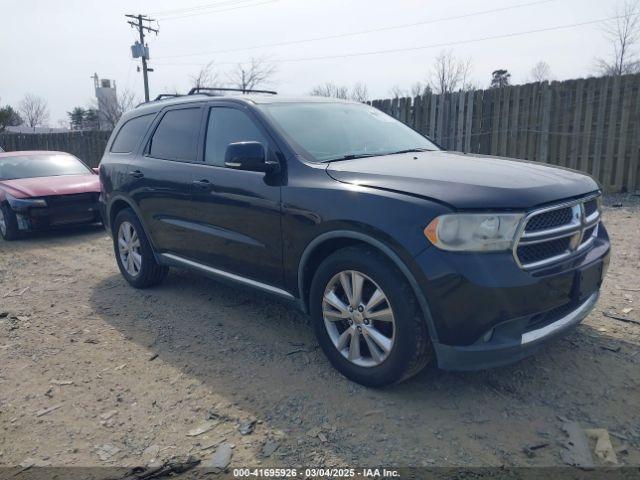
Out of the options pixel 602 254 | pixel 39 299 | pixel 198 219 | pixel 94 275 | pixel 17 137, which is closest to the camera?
pixel 602 254

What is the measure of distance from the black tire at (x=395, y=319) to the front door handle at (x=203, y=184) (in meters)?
1.37

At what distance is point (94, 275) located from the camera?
6.12 metres

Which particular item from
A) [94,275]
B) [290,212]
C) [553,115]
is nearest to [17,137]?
[94,275]

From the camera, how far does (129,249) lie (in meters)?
5.42

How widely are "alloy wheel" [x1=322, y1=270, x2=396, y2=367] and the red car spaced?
658cm

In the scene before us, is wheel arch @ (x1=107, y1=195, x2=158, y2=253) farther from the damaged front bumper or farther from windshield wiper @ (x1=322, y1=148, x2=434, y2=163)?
the damaged front bumper

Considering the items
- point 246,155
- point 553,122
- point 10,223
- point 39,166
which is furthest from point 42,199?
point 553,122

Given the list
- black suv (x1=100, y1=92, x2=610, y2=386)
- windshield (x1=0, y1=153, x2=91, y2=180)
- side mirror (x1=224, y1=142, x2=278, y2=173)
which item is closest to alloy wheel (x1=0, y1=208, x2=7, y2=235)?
windshield (x1=0, y1=153, x2=91, y2=180)

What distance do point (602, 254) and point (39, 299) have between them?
199 inches

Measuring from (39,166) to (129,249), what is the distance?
528 cm

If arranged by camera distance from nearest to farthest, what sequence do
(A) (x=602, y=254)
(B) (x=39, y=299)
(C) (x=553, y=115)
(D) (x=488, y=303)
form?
(D) (x=488, y=303)
(A) (x=602, y=254)
(B) (x=39, y=299)
(C) (x=553, y=115)

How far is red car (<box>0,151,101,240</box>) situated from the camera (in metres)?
8.16

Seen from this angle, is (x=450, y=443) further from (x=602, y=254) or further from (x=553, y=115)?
(x=553, y=115)

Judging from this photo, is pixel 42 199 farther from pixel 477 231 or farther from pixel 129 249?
pixel 477 231
